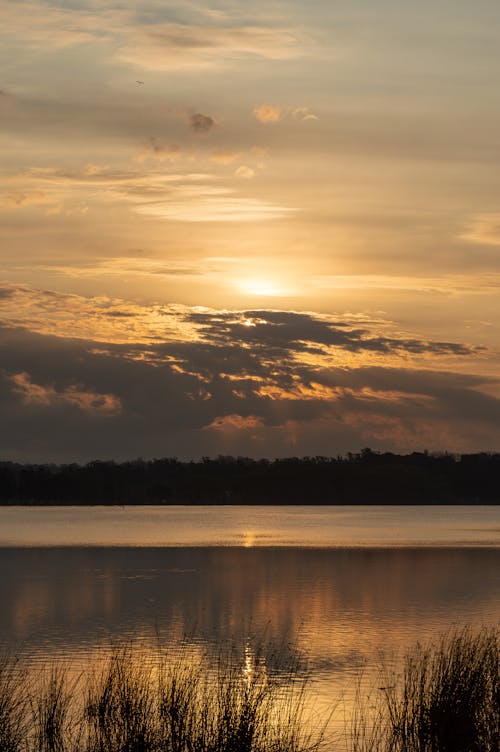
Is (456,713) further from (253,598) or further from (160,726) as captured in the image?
(253,598)

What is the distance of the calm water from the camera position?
4197 cm

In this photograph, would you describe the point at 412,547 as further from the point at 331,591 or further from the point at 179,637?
the point at 179,637

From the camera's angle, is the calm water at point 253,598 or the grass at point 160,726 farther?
the calm water at point 253,598

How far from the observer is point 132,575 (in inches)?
3002

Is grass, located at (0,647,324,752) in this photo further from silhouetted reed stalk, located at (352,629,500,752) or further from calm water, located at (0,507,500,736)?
calm water, located at (0,507,500,736)

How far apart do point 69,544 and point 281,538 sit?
3019 cm

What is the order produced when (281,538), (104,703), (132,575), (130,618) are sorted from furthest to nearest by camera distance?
1. (281,538)
2. (132,575)
3. (130,618)
4. (104,703)

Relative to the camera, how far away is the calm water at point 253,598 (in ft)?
138

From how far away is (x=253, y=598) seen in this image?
60656mm

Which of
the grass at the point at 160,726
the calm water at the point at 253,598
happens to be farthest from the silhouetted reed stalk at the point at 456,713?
the calm water at the point at 253,598

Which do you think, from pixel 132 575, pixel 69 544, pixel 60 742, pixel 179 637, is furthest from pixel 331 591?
pixel 69 544

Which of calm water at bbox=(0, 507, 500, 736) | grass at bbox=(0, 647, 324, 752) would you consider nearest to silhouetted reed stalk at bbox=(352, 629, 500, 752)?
grass at bbox=(0, 647, 324, 752)

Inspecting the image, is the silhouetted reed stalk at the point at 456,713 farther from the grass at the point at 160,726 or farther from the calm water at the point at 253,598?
the calm water at the point at 253,598

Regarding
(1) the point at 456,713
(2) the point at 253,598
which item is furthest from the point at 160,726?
(2) the point at 253,598
